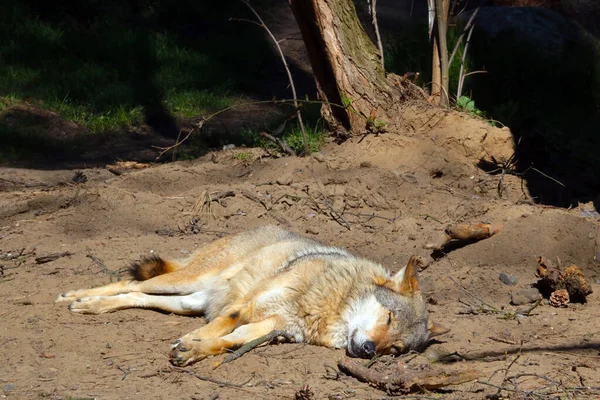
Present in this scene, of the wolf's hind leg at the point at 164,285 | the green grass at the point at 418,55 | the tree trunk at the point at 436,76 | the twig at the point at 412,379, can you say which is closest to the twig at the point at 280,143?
the tree trunk at the point at 436,76

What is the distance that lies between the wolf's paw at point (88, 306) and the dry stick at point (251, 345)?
1220 mm

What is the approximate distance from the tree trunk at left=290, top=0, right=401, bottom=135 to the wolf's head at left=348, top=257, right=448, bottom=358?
2783 mm

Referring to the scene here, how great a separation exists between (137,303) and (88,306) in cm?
34

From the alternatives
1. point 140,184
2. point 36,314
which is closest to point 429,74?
point 140,184

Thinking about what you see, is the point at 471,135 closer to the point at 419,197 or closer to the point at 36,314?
the point at 419,197

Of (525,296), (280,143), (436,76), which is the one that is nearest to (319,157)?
(280,143)

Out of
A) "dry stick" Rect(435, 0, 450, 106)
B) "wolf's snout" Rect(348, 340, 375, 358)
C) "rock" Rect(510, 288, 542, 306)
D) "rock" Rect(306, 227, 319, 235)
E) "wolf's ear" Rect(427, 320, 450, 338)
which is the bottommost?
"rock" Rect(510, 288, 542, 306)

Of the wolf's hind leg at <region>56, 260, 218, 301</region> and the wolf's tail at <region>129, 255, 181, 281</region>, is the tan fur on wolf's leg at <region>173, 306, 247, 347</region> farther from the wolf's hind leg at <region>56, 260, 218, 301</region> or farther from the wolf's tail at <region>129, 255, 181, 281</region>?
the wolf's tail at <region>129, 255, 181, 281</region>

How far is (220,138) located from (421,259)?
393 cm

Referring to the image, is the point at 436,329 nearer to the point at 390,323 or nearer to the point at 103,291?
the point at 390,323

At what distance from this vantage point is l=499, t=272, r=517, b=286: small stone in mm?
5629

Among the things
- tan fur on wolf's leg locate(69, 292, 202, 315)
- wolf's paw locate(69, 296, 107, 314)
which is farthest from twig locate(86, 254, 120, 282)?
wolf's paw locate(69, 296, 107, 314)

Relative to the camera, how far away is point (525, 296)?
17.6ft

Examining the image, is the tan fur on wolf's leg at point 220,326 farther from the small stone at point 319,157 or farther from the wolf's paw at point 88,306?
the small stone at point 319,157
